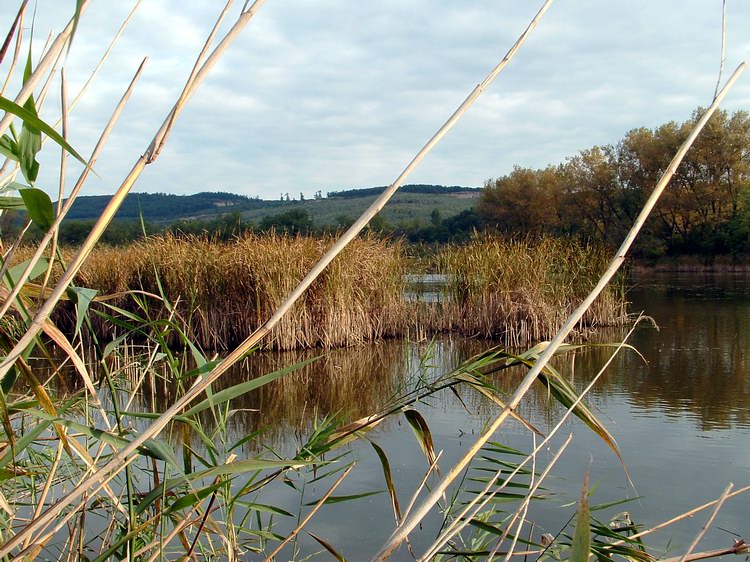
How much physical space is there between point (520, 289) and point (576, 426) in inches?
209

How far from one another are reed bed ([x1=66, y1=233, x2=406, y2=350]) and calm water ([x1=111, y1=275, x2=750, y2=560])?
47cm

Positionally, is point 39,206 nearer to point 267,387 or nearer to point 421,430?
point 421,430

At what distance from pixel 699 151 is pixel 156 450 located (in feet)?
110

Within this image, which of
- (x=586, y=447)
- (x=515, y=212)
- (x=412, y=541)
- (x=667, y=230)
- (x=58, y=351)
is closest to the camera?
(x=412, y=541)

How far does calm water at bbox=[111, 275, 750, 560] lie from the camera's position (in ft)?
11.7

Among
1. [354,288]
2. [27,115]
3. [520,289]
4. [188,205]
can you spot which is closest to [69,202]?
[27,115]

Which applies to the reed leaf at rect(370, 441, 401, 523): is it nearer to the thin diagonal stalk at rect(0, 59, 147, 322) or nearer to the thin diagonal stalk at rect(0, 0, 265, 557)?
the thin diagonal stalk at rect(0, 0, 265, 557)

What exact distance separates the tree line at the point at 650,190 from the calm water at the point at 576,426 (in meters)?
21.5

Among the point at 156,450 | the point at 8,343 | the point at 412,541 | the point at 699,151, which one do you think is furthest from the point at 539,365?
the point at 699,151

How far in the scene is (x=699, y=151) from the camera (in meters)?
31.1

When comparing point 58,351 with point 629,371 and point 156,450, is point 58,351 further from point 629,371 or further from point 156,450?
point 156,450

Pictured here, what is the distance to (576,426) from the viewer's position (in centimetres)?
539

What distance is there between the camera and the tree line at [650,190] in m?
30.8

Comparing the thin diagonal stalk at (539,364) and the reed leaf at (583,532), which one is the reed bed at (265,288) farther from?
the reed leaf at (583,532)
